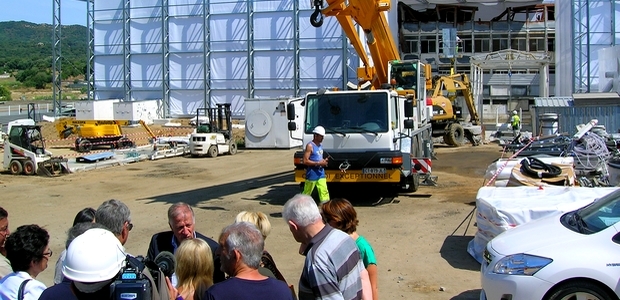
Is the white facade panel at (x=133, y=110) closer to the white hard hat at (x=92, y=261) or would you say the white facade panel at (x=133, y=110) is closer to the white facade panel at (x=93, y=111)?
the white facade panel at (x=93, y=111)

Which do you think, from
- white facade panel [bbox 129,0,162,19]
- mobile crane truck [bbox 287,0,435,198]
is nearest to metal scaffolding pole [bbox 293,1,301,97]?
white facade panel [bbox 129,0,162,19]

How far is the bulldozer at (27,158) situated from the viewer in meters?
22.4

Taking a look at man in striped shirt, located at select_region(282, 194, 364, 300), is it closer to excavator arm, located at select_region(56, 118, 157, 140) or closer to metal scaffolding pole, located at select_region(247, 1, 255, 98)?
excavator arm, located at select_region(56, 118, 157, 140)

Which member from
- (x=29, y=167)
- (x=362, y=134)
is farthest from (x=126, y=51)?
(x=362, y=134)

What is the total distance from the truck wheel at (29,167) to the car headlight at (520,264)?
19534 mm

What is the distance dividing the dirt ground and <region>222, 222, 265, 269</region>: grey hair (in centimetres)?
457

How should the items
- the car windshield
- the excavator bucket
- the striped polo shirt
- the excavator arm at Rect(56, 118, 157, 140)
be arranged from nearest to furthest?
the striped polo shirt
the car windshield
the excavator bucket
the excavator arm at Rect(56, 118, 157, 140)

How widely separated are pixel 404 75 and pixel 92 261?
16.9 m

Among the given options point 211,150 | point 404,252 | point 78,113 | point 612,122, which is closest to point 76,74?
point 78,113

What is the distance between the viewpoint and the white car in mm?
5855

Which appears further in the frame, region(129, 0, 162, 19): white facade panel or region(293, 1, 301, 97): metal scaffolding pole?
region(129, 0, 162, 19): white facade panel

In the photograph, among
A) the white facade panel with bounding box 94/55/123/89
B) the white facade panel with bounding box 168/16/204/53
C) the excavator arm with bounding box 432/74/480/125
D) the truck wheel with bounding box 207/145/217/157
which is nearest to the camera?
the truck wheel with bounding box 207/145/217/157

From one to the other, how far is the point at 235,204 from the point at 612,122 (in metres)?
16.4

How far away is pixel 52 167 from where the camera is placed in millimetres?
22469
